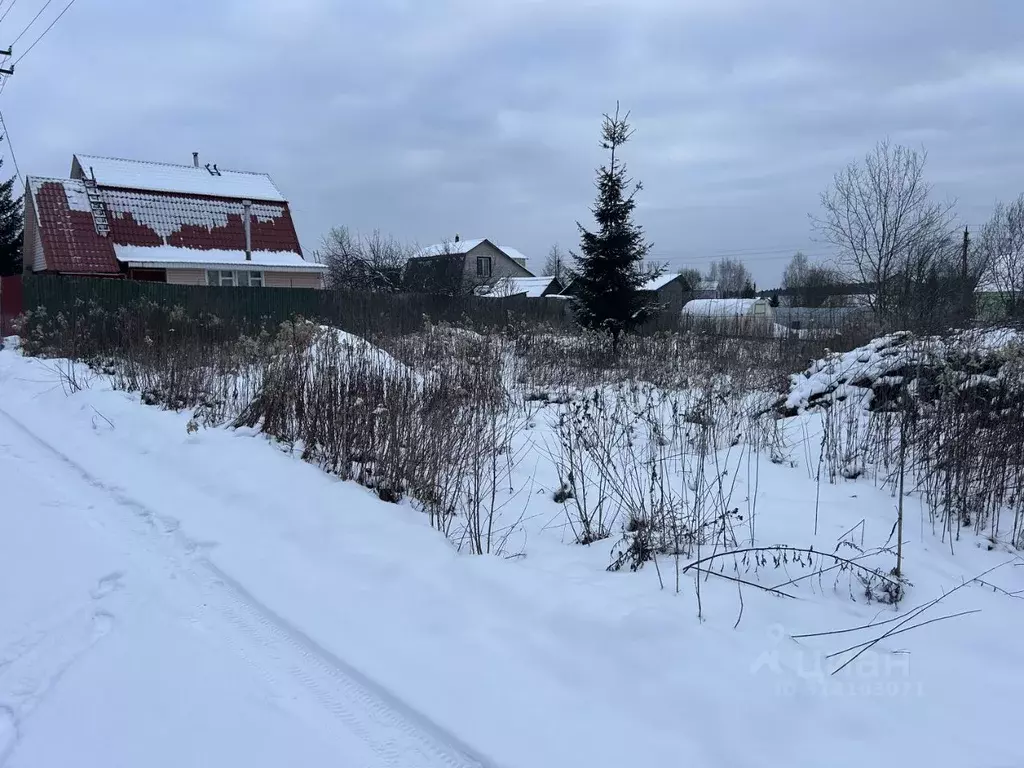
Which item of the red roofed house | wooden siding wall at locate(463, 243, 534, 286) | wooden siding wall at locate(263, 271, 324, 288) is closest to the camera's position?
the red roofed house

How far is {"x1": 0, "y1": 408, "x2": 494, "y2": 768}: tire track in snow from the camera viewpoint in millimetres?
2348

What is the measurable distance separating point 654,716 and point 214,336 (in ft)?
31.0

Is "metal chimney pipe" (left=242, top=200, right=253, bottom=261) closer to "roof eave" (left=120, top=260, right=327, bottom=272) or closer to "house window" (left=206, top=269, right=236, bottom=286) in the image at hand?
"roof eave" (left=120, top=260, right=327, bottom=272)

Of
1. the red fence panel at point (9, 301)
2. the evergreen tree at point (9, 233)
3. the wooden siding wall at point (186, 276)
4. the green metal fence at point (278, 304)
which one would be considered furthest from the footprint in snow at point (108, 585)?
the evergreen tree at point (9, 233)

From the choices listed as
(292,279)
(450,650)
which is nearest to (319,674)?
(450,650)

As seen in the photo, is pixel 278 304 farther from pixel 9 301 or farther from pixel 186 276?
pixel 9 301

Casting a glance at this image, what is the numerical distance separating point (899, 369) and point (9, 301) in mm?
21479

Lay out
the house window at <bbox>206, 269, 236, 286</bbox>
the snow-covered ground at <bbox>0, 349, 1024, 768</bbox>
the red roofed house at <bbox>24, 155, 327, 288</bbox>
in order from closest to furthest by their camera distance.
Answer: the snow-covered ground at <bbox>0, 349, 1024, 768</bbox>, the red roofed house at <bbox>24, 155, 327, 288</bbox>, the house window at <bbox>206, 269, 236, 286</bbox>

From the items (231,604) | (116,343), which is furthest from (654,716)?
(116,343)

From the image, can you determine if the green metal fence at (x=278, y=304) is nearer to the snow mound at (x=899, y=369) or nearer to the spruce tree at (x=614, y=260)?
the spruce tree at (x=614, y=260)

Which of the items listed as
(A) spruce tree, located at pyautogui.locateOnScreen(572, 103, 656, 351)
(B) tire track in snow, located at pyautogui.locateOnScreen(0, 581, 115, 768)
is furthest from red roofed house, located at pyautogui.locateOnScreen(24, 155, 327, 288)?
(B) tire track in snow, located at pyautogui.locateOnScreen(0, 581, 115, 768)

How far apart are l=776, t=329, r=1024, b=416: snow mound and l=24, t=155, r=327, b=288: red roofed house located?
68.9 feet

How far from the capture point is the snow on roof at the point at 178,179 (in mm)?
23719

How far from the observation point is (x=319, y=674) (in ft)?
9.07
